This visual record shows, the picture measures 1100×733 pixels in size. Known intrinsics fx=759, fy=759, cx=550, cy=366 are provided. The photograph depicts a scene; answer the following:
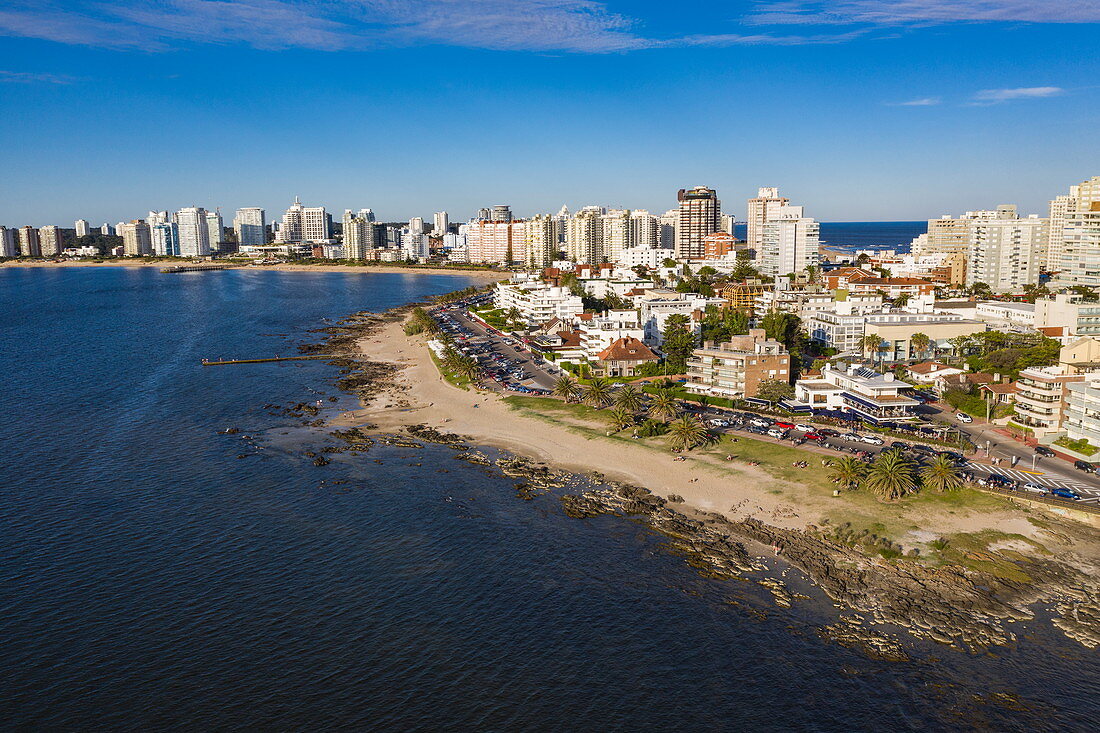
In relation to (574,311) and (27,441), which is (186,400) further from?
(574,311)

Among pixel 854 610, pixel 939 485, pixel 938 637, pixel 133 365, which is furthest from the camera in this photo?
pixel 133 365

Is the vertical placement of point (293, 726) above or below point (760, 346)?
below

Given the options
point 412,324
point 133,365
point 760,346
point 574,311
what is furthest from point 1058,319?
point 133,365

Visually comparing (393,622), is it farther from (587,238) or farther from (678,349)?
(587,238)

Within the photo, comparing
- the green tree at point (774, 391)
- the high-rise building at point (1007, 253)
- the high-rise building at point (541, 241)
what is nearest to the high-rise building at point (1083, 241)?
the high-rise building at point (1007, 253)

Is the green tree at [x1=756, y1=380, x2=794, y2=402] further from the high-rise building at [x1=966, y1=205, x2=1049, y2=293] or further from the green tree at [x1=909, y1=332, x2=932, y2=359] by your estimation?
the high-rise building at [x1=966, y1=205, x2=1049, y2=293]

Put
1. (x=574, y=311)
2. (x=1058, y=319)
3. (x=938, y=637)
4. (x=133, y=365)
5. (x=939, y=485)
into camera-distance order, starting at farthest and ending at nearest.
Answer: (x=574, y=311)
(x=133, y=365)
(x=1058, y=319)
(x=939, y=485)
(x=938, y=637)
